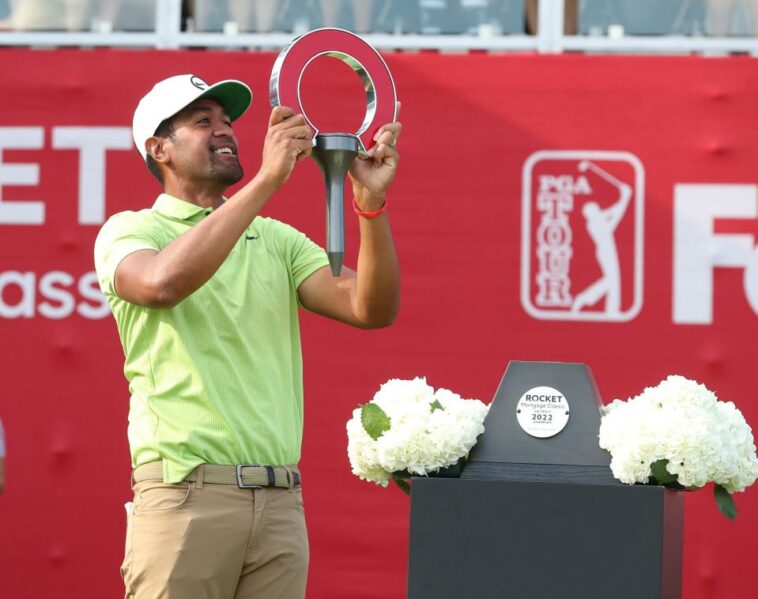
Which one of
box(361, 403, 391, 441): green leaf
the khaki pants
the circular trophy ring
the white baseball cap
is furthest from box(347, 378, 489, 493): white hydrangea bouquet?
the white baseball cap

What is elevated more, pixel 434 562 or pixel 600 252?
pixel 600 252

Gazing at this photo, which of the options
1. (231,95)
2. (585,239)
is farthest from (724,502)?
(585,239)

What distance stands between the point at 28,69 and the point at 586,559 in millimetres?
2996

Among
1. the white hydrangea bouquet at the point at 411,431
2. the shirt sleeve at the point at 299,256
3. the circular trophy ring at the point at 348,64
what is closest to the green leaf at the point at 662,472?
the white hydrangea bouquet at the point at 411,431

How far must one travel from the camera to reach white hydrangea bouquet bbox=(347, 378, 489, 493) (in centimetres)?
208

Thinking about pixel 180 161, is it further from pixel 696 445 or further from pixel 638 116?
pixel 638 116

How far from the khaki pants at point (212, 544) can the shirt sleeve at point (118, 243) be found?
0.39 meters

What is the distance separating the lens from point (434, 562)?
2.04 metres

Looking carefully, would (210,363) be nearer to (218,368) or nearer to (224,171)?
(218,368)

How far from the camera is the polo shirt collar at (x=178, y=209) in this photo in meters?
2.64

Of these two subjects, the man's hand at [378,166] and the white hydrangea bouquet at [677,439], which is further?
the man's hand at [378,166]

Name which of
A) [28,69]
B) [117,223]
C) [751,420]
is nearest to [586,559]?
[117,223]

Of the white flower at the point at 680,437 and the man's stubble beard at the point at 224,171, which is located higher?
the man's stubble beard at the point at 224,171

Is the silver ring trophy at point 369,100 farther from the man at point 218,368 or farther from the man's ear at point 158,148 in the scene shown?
the man's ear at point 158,148
